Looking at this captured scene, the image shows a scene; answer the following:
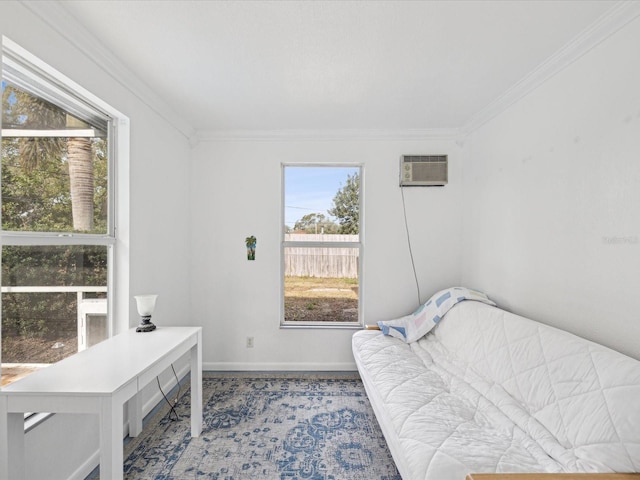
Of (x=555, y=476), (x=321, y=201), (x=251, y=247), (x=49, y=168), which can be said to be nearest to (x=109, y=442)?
(x=49, y=168)

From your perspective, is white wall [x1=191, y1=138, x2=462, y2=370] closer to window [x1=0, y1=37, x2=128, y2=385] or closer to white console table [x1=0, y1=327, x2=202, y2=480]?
window [x1=0, y1=37, x2=128, y2=385]

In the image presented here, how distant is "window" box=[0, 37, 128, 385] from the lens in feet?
4.81

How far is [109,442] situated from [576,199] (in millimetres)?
2645

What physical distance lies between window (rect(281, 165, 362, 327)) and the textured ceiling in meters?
0.82

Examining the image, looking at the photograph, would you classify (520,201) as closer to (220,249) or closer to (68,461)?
(220,249)

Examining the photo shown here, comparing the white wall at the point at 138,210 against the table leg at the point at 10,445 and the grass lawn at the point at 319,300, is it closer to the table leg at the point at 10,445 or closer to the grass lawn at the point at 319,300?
the table leg at the point at 10,445

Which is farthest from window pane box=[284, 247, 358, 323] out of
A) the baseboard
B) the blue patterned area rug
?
the blue patterned area rug

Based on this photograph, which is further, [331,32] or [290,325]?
[290,325]

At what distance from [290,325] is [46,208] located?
231 centimetres

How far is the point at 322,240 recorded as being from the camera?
339cm

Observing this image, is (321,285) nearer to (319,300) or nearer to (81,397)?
(319,300)

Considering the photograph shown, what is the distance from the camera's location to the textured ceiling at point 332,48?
153 cm

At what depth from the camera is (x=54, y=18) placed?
5.03 ft

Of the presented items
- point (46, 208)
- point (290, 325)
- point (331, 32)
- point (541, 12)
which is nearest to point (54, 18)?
point (46, 208)
